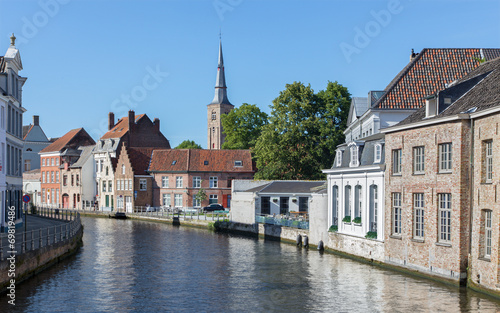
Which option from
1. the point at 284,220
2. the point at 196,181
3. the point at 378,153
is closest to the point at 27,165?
the point at 196,181

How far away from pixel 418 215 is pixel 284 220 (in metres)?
17.6

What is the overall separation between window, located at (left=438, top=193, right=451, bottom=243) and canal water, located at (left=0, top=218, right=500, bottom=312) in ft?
6.41

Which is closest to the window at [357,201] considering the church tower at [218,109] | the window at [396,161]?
the window at [396,161]

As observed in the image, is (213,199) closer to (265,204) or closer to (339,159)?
(265,204)

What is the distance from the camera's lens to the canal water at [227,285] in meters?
21.4

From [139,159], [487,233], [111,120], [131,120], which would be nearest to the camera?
[487,233]

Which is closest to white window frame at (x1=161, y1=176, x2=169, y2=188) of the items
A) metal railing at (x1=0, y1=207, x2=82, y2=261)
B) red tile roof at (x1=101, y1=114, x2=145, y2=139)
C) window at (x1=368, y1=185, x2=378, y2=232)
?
red tile roof at (x1=101, y1=114, x2=145, y2=139)

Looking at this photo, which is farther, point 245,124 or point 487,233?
point 245,124

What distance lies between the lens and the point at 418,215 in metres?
26.8

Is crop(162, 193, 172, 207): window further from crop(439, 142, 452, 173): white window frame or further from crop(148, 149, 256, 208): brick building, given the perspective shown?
crop(439, 142, 452, 173): white window frame

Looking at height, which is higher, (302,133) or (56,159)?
(302,133)

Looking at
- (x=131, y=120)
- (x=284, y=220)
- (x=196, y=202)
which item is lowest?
(x=196, y=202)

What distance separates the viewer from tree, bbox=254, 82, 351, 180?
192ft

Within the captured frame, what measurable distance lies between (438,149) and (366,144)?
26.4ft
